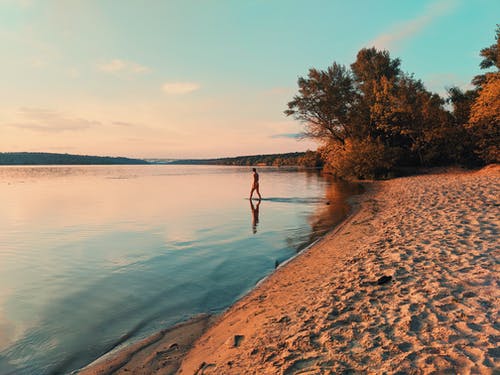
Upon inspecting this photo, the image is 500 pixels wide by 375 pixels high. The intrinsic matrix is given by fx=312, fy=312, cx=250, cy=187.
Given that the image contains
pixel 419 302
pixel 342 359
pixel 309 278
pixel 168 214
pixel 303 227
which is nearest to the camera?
pixel 342 359

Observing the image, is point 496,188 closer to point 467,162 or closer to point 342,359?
point 342,359

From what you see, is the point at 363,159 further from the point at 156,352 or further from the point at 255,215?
the point at 156,352

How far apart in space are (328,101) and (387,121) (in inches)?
352

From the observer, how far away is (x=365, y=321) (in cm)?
A: 486

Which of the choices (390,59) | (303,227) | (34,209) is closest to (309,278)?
(303,227)

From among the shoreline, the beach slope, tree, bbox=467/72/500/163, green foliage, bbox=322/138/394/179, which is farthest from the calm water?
green foliage, bbox=322/138/394/179

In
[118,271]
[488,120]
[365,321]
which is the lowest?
[118,271]

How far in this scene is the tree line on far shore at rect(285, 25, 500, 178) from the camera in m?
37.5

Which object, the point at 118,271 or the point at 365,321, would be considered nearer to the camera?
the point at 365,321

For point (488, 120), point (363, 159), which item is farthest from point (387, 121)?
point (488, 120)

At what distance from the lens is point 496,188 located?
58.7 ft

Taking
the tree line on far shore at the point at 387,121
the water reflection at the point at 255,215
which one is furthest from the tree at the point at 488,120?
the water reflection at the point at 255,215

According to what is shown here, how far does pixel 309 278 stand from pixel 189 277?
359cm

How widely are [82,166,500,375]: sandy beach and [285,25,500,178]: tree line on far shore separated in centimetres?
2836
